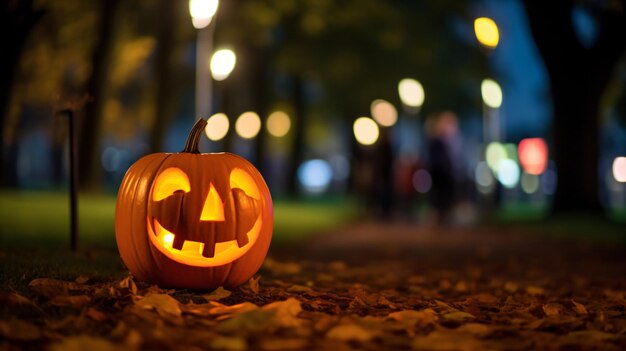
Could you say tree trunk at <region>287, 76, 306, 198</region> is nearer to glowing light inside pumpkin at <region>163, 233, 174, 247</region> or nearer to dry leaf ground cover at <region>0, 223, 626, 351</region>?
dry leaf ground cover at <region>0, 223, 626, 351</region>

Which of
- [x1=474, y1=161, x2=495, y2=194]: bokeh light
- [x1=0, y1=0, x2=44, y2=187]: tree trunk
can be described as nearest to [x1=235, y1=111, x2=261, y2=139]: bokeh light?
[x1=474, y1=161, x2=495, y2=194]: bokeh light

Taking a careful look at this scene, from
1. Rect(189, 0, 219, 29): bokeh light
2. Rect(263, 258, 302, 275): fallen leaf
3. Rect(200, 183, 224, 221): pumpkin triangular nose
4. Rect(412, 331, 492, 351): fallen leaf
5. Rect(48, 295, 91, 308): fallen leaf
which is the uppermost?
Rect(189, 0, 219, 29): bokeh light

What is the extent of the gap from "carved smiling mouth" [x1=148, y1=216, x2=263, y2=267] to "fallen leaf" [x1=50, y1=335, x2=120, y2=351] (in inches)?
68.6

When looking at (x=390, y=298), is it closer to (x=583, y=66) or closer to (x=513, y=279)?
(x=513, y=279)

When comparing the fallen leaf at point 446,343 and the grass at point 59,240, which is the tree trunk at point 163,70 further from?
the fallen leaf at point 446,343

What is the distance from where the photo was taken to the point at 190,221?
5.31m

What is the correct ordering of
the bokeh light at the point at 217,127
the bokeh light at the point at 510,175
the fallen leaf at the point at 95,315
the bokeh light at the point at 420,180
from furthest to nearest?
the bokeh light at the point at 510,175 < the bokeh light at the point at 420,180 < the bokeh light at the point at 217,127 < the fallen leaf at the point at 95,315

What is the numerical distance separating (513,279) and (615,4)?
9737 millimetres

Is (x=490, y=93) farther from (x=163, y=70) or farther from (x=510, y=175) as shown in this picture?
(x=510, y=175)

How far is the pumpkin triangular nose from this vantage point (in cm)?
543

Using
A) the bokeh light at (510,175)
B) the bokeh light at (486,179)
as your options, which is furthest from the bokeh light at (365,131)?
the bokeh light at (510,175)

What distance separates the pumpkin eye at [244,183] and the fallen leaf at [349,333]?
1.73 m

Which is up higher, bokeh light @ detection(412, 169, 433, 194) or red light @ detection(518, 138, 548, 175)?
red light @ detection(518, 138, 548, 175)

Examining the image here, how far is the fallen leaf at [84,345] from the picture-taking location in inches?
139
